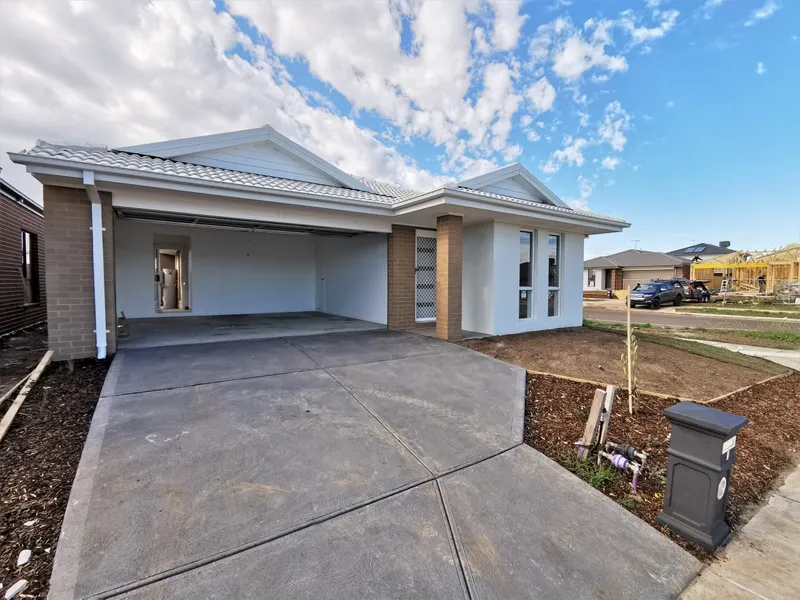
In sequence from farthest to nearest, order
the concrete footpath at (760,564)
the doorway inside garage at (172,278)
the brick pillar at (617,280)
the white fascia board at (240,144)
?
the brick pillar at (617,280), the doorway inside garage at (172,278), the white fascia board at (240,144), the concrete footpath at (760,564)

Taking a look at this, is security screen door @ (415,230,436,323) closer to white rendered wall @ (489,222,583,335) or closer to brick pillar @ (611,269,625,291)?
white rendered wall @ (489,222,583,335)

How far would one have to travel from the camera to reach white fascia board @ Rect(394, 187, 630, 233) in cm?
667

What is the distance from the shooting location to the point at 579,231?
32.3 ft

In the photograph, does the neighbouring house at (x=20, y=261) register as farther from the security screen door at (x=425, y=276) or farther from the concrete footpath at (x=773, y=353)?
the concrete footpath at (x=773, y=353)

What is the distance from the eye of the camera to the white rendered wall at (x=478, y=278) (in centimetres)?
852

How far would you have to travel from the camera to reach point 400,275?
30.7 ft

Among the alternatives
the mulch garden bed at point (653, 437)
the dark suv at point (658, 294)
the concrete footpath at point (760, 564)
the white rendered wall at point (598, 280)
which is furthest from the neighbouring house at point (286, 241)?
the white rendered wall at point (598, 280)

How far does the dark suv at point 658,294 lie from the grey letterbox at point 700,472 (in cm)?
2214

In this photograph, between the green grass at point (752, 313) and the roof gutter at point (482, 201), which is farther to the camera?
the green grass at point (752, 313)

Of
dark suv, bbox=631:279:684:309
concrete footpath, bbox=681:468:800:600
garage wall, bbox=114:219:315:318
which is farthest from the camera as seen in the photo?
dark suv, bbox=631:279:684:309

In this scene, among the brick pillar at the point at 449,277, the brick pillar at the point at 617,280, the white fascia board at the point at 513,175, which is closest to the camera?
the brick pillar at the point at 449,277

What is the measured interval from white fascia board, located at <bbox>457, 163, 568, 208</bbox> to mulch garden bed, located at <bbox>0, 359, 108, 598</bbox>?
7.15m

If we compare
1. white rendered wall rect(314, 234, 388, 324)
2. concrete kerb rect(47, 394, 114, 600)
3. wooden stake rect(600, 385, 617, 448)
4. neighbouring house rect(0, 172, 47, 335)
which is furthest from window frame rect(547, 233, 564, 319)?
neighbouring house rect(0, 172, 47, 335)

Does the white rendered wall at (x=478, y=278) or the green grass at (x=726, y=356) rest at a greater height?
the white rendered wall at (x=478, y=278)
